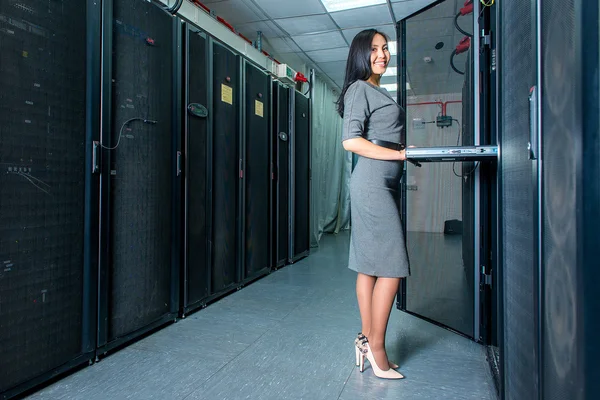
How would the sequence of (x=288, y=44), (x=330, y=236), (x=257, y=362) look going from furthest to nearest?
(x=330, y=236), (x=288, y=44), (x=257, y=362)

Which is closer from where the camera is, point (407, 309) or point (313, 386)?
point (313, 386)

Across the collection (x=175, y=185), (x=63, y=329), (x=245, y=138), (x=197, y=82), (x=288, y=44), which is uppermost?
(x=288, y=44)

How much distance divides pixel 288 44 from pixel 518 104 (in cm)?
439

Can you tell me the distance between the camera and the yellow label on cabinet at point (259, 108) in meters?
3.29

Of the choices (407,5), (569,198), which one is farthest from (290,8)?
(569,198)

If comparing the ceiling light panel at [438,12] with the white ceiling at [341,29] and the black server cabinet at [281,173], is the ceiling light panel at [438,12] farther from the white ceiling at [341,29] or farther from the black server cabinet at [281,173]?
the black server cabinet at [281,173]

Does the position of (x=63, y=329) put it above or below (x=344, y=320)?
above

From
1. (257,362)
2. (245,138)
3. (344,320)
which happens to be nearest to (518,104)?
(257,362)

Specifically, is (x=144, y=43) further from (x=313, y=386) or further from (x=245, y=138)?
(x=313, y=386)

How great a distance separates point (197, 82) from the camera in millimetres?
2465

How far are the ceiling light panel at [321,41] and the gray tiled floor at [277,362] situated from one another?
328cm

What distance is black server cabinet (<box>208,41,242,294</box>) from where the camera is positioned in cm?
269

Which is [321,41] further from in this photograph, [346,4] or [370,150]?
[370,150]

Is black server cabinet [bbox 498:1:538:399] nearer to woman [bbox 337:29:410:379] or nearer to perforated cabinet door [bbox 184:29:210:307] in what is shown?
woman [bbox 337:29:410:379]
